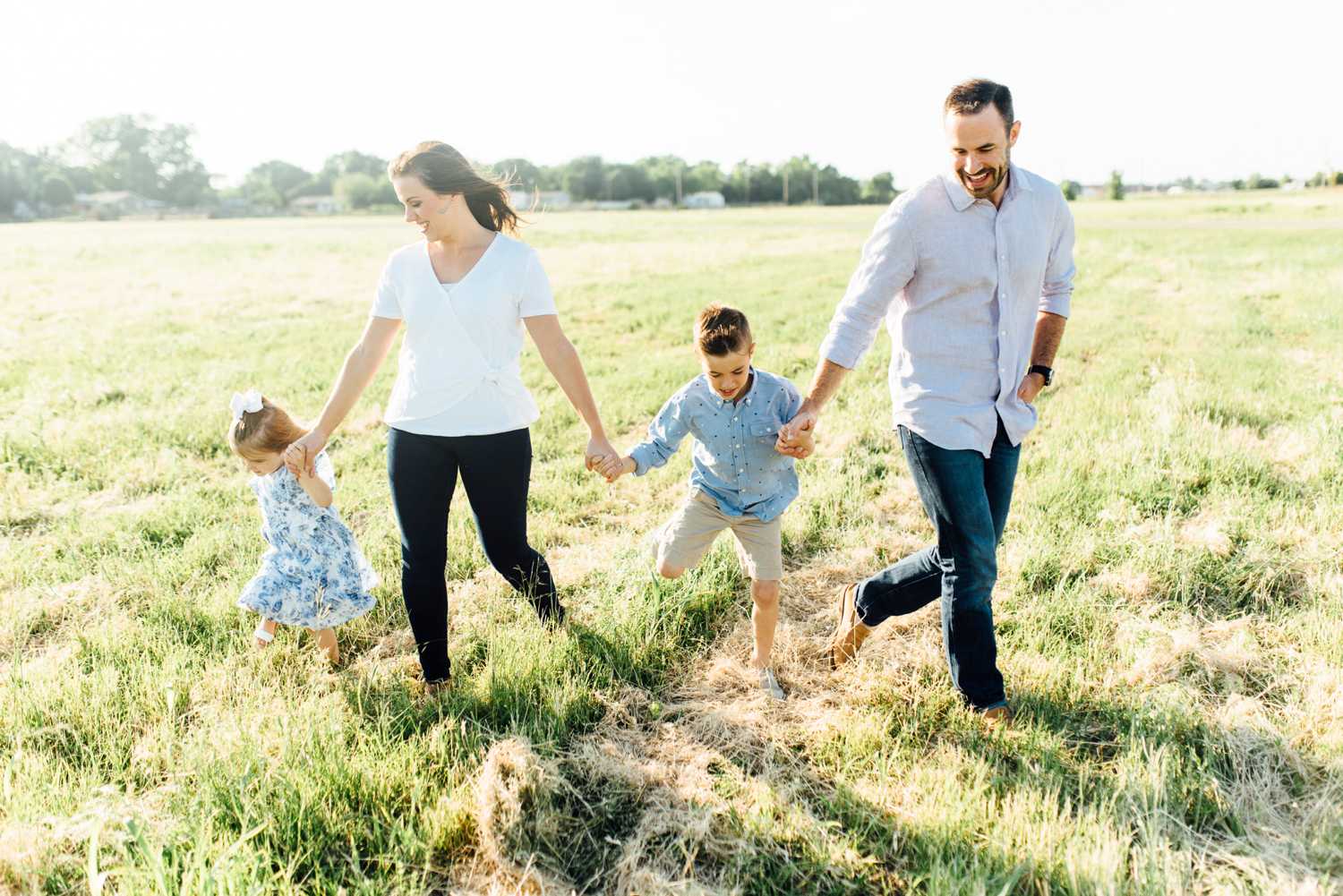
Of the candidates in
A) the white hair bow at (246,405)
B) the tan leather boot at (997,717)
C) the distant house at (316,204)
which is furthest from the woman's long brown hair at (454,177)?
the distant house at (316,204)

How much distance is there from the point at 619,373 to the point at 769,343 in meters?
2.70

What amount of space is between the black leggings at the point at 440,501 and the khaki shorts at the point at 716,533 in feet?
2.29

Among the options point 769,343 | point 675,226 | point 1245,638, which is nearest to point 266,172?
point 675,226

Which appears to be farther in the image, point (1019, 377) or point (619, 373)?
point (619, 373)

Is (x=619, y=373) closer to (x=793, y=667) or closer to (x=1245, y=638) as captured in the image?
(x=793, y=667)

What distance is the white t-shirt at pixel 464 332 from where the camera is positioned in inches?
137

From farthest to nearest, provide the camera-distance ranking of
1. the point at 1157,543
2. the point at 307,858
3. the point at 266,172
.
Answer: the point at 266,172 → the point at 1157,543 → the point at 307,858

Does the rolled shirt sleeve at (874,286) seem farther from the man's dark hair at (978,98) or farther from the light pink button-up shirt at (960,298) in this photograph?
the man's dark hair at (978,98)

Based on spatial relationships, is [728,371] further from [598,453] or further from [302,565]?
[302,565]

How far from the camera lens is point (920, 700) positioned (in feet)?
11.7

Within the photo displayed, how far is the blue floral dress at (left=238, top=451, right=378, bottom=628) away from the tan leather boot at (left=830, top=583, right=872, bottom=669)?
7.32 feet

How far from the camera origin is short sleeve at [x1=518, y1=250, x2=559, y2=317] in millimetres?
3553

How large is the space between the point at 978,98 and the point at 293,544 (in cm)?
350

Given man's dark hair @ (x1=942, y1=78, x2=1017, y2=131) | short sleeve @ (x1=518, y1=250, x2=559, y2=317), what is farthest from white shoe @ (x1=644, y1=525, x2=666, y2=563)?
man's dark hair @ (x1=942, y1=78, x2=1017, y2=131)
